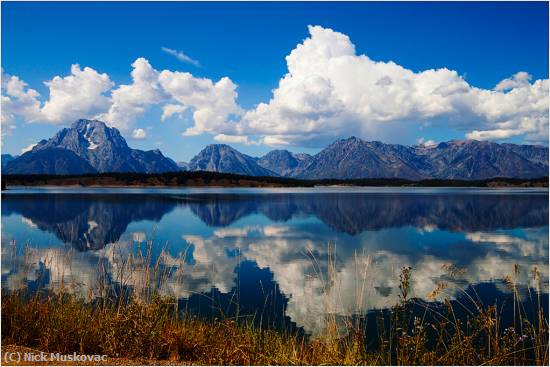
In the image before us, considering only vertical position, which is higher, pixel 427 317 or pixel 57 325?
pixel 57 325

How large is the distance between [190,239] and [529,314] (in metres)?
25.2

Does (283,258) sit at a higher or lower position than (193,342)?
lower

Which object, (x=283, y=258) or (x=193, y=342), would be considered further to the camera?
(x=283, y=258)

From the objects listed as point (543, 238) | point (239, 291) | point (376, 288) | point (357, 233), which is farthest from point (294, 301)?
point (543, 238)

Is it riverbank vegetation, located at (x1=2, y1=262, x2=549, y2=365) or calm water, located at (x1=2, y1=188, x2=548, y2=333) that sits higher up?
riverbank vegetation, located at (x1=2, y1=262, x2=549, y2=365)

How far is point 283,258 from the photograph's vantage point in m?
26.5

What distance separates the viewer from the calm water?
15.9 m

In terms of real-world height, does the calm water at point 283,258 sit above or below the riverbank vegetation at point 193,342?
below

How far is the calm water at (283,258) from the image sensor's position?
1594cm

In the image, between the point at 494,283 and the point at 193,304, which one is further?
the point at 494,283

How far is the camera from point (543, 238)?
36.4m

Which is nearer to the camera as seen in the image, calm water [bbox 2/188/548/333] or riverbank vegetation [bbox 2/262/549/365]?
riverbank vegetation [bbox 2/262/549/365]

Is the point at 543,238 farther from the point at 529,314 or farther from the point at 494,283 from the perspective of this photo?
the point at 529,314

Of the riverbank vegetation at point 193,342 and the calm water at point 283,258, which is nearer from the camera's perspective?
the riverbank vegetation at point 193,342
